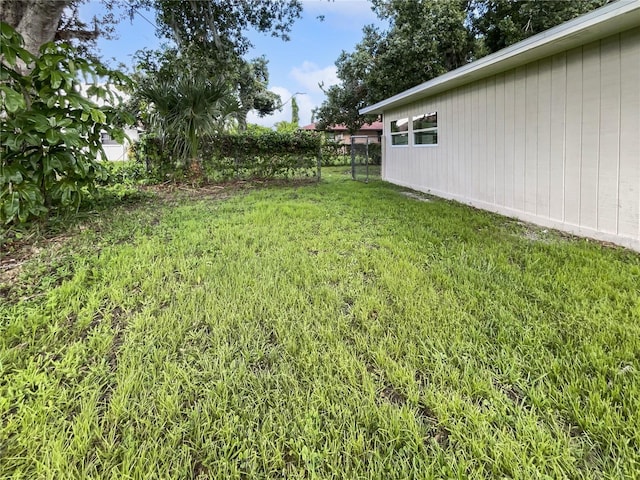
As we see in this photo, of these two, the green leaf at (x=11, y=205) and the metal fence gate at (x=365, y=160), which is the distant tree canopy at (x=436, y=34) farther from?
the green leaf at (x=11, y=205)

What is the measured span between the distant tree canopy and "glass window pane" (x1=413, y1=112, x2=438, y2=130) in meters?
5.96

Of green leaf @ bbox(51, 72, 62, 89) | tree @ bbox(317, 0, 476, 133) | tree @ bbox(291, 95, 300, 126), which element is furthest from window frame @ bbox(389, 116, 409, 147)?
tree @ bbox(291, 95, 300, 126)

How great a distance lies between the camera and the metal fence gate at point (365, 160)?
36.0ft

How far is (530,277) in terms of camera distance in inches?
114

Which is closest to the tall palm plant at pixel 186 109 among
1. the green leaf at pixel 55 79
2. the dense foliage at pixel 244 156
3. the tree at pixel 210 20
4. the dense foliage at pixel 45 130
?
the dense foliage at pixel 244 156

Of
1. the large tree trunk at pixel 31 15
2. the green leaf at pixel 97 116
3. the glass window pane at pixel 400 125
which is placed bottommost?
the green leaf at pixel 97 116

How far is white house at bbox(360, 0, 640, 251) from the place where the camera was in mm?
3643

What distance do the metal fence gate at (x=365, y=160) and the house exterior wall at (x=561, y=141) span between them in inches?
165

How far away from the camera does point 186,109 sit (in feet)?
24.2

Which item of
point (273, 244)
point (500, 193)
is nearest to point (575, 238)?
point (500, 193)

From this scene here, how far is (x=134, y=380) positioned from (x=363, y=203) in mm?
4943

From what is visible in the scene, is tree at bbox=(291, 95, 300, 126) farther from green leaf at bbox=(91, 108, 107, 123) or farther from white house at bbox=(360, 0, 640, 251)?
green leaf at bbox=(91, 108, 107, 123)

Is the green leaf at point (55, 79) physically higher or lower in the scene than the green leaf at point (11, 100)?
higher

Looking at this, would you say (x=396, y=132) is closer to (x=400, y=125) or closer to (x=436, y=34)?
(x=400, y=125)
